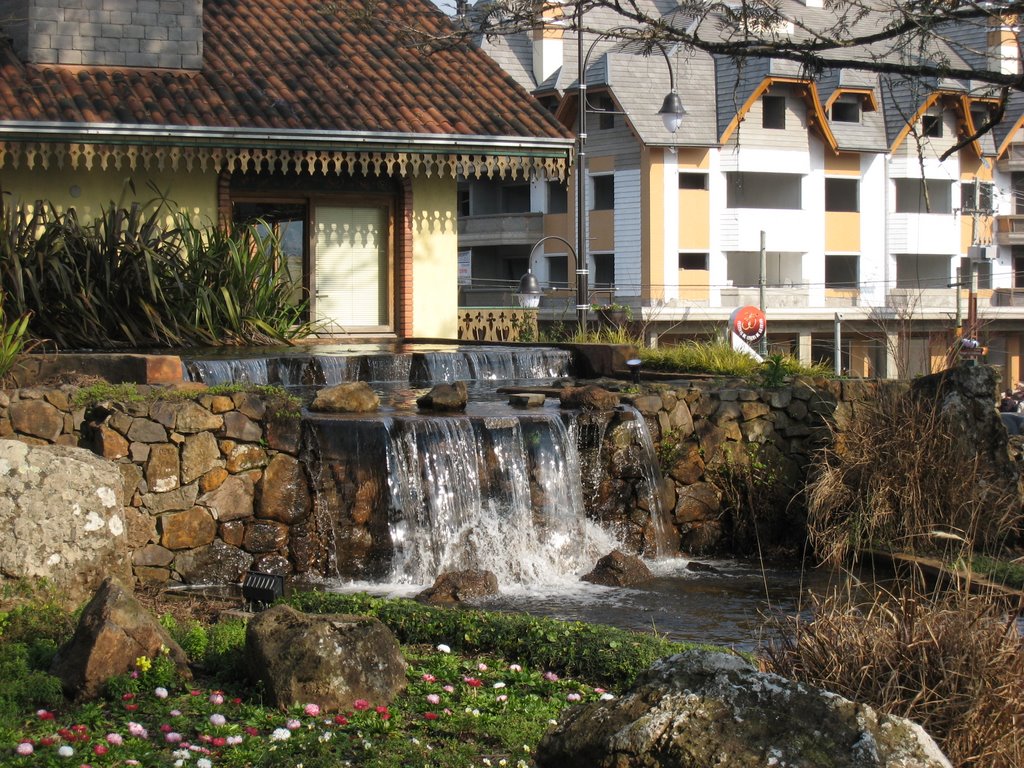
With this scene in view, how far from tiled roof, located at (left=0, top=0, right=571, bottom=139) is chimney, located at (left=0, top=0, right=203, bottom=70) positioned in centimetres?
18

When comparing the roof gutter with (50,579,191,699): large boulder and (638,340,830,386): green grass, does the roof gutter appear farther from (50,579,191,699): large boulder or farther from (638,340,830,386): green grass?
(50,579,191,699): large boulder

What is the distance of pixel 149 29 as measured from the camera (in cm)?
1830

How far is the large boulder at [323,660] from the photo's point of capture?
19.9 feet

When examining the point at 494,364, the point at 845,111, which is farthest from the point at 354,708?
the point at 845,111

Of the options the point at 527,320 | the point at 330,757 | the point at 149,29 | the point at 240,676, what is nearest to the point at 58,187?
the point at 149,29

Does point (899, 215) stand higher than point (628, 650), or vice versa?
point (899, 215)

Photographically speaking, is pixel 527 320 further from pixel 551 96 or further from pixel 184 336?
pixel 551 96

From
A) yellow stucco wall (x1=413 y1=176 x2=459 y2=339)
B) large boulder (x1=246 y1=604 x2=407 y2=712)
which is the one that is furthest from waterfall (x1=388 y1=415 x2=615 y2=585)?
yellow stucco wall (x1=413 y1=176 x2=459 y2=339)

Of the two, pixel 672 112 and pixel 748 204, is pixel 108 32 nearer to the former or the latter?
pixel 672 112

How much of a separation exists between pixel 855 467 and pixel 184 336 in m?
7.46

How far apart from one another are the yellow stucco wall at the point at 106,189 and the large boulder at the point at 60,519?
27.7 ft

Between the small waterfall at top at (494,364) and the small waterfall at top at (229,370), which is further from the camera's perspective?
the small waterfall at top at (494,364)

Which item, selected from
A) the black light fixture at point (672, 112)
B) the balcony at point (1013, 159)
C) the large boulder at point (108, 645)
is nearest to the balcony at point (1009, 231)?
the balcony at point (1013, 159)

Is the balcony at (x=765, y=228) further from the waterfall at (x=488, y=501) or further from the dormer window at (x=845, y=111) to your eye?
the waterfall at (x=488, y=501)
